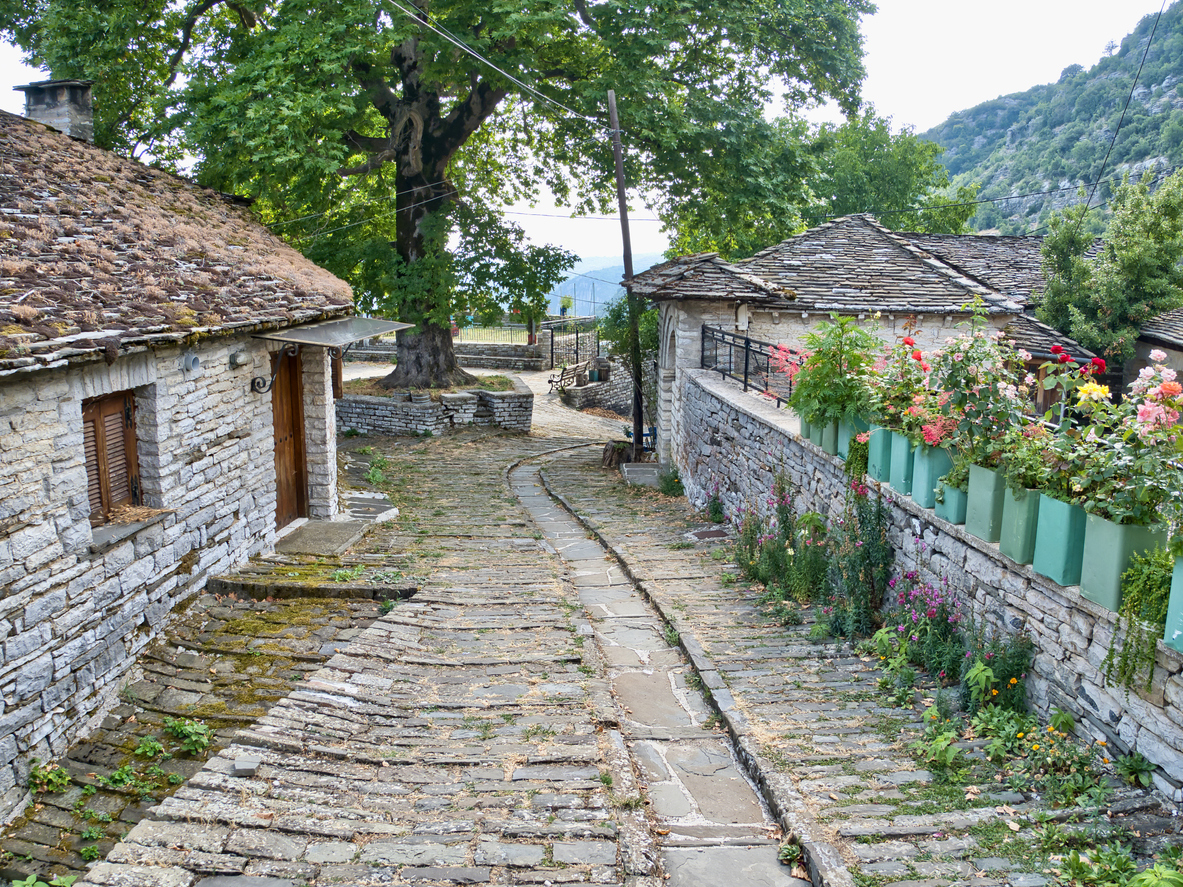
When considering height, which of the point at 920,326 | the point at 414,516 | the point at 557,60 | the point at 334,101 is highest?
→ the point at 557,60

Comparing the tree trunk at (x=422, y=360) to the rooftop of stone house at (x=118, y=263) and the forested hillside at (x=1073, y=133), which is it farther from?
the forested hillside at (x=1073, y=133)

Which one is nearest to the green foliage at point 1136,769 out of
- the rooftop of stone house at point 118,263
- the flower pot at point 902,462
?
the flower pot at point 902,462

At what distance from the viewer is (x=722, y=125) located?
16.6m

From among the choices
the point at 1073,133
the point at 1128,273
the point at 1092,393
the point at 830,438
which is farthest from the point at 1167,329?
the point at 1073,133

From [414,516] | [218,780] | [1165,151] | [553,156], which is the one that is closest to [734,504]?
[414,516]

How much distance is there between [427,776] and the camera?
15.6 ft

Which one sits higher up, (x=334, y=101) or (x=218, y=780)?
(x=334, y=101)

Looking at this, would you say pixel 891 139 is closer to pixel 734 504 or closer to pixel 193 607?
pixel 734 504

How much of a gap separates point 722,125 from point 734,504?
9.53 metres

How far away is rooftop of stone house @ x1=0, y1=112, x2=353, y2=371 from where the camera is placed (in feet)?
18.4

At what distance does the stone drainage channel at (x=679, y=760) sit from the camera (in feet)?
13.6

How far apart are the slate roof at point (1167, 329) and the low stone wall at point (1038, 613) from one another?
1009 cm

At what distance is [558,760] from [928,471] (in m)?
3.09

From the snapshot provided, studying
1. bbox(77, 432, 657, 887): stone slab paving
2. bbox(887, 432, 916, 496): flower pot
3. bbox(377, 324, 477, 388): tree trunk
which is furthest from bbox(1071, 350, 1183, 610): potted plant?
bbox(377, 324, 477, 388): tree trunk
